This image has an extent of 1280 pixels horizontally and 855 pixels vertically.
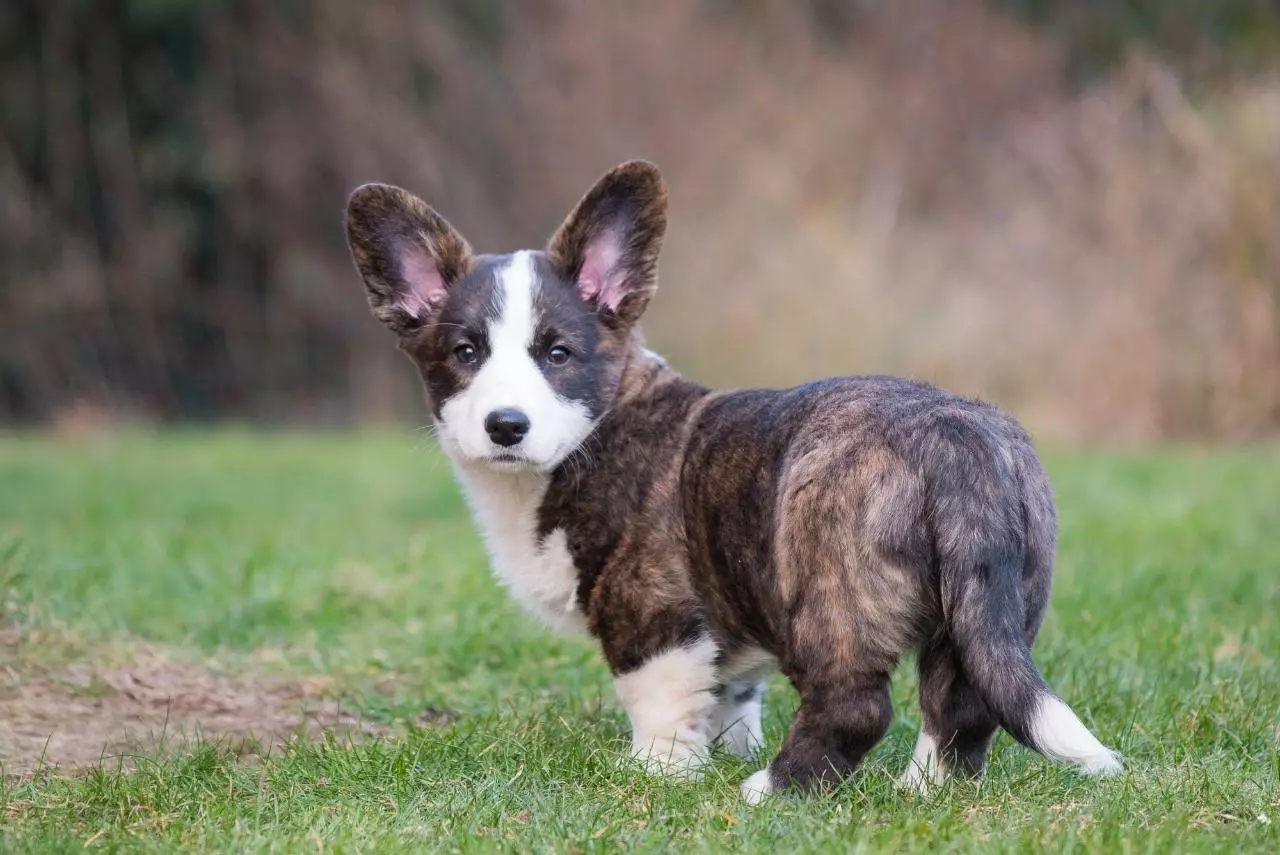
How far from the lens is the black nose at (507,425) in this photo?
13.0 feet

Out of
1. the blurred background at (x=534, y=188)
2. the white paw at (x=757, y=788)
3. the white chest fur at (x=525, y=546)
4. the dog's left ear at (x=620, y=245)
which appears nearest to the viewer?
the white paw at (x=757, y=788)

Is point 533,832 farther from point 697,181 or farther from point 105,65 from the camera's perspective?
point 105,65

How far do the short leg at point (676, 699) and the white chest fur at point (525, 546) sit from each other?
32cm

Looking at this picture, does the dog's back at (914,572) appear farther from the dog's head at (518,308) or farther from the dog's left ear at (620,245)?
the dog's left ear at (620,245)

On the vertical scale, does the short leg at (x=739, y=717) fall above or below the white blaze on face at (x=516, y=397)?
below

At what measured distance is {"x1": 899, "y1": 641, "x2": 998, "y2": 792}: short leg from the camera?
11.5 feet

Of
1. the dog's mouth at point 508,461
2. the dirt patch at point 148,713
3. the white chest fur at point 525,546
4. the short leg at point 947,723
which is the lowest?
the dirt patch at point 148,713

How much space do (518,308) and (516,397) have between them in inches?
Answer: 12.4

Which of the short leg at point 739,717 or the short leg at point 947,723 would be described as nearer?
the short leg at point 947,723

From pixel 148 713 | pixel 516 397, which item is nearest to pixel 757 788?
pixel 516 397

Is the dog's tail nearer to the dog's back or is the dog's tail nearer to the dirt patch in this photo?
the dog's back

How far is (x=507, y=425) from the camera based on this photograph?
397cm

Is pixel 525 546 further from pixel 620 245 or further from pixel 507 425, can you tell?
pixel 620 245

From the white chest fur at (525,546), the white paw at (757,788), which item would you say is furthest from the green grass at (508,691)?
the white chest fur at (525,546)
